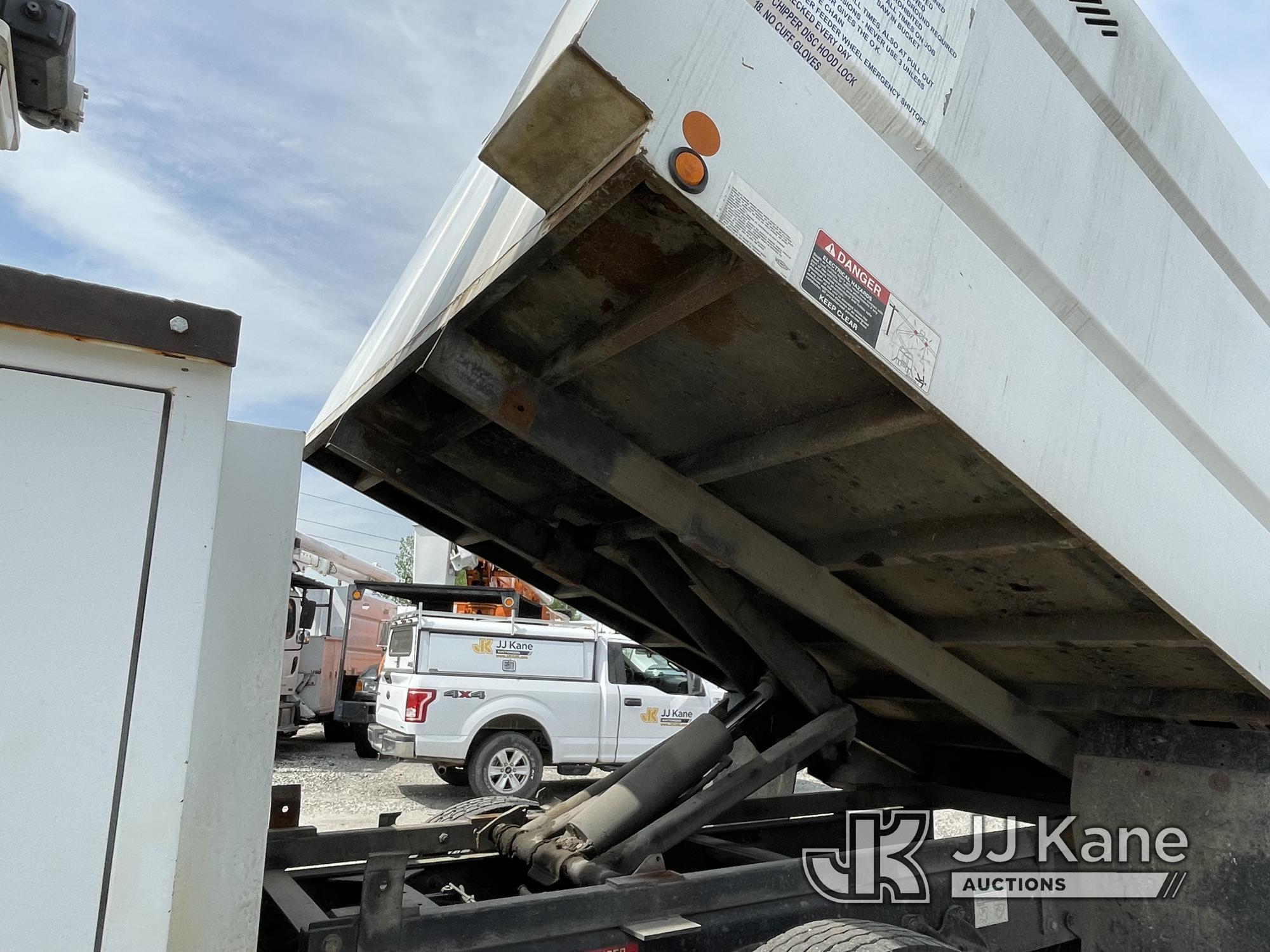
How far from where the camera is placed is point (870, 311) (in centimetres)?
187

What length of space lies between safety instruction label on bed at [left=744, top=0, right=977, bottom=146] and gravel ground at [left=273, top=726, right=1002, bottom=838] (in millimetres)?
5215

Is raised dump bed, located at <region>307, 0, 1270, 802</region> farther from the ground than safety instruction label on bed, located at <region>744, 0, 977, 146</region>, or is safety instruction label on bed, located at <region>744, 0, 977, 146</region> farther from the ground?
safety instruction label on bed, located at <region>744, 0, 977, 146</region>

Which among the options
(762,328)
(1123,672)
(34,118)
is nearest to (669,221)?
(762,328)

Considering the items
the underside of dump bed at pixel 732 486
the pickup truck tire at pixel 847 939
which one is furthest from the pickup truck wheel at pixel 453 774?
the pickup truck tire at pixel 847 939

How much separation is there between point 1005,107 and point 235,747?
2.09 m

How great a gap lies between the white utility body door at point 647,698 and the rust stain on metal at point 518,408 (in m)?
8.33

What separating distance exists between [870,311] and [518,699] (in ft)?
28.9

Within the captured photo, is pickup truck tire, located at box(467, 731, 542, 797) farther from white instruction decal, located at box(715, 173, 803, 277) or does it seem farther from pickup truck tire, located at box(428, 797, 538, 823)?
white instruction decal, located at box(715, 173, 803, 277)

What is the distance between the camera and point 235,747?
1.71 meters

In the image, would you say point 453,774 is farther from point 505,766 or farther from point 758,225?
point 758,225

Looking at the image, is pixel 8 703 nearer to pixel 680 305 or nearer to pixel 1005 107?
pixel 680 305

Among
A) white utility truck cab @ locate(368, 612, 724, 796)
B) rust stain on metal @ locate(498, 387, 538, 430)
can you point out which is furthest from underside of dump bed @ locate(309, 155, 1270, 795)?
white utility truck cab @ locate(368, 612, 724, 796)

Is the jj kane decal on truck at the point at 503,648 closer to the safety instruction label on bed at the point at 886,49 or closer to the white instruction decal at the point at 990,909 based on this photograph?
the white instruction decal at the point at 990,909

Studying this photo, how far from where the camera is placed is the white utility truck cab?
9781 millimetres
